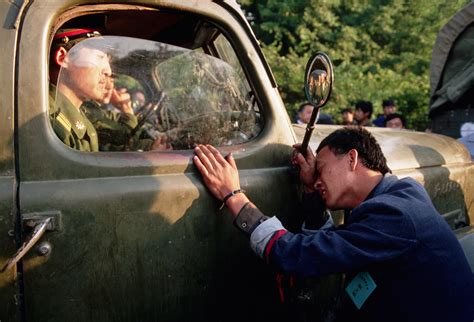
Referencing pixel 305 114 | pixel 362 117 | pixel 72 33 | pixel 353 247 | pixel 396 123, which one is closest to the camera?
pixel 353 247

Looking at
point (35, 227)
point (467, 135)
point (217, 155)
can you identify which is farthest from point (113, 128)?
point (467, 135)

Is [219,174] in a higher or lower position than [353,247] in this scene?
higher

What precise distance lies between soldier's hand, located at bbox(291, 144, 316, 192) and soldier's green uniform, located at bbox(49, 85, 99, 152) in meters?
0.77

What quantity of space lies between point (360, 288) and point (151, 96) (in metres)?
1.08

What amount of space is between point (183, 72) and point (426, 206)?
3.44 feet

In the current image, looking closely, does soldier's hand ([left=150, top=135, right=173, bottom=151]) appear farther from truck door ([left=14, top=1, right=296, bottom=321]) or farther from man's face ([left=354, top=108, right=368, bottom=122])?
man's face ([left=354, top=108, right=368, bottom=122])

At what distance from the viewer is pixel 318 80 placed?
195 cm

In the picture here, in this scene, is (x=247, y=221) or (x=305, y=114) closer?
(x=247, y=221)

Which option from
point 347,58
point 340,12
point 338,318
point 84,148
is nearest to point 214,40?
point 84,148

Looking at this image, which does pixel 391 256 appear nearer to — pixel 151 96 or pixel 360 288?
pixel 360 288

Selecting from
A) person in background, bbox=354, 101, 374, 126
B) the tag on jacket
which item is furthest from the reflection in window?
person in background, bbox=354, 101, 374, 126

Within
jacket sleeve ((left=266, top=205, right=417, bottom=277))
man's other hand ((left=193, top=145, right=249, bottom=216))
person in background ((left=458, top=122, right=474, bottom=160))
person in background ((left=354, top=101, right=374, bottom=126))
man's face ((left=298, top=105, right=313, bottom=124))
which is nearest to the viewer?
jacket sleeve ((left=266, top=205, right=417, bottom=277))

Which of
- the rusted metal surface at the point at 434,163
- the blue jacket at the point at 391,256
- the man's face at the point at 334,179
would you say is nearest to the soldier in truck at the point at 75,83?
the blue jacket at the point at 391,256

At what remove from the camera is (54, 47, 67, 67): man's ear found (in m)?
1.93
